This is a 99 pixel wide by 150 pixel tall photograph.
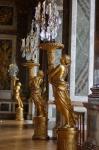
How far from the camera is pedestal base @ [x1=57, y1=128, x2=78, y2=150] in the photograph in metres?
8.20

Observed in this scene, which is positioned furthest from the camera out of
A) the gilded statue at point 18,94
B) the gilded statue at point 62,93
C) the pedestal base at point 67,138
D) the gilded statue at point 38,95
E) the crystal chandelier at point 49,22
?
the gilded statue at point 18,94

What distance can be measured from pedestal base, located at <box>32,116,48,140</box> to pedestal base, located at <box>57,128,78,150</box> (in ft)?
12.1

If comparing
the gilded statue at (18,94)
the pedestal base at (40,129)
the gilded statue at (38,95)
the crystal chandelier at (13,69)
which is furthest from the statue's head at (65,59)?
the crystal chandelier at (13,69)

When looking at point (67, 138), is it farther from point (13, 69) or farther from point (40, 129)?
point (13, 69)

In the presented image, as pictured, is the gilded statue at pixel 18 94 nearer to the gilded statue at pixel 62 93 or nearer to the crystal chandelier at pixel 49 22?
the crystal chandelier at pixel 49 22

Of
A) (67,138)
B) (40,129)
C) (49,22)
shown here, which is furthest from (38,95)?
(67,138)

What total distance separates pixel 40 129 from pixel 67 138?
4010 millimetres

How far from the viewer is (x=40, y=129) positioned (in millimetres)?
12203

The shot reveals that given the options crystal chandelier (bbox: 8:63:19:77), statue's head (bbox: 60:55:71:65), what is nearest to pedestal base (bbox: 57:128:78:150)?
statue's head (bbox: 60:55:71:65)

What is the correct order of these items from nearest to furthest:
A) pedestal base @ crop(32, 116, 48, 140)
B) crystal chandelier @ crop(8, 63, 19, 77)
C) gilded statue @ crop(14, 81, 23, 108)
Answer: pedestal base @ crop(32, 116, 48, 140), gilded statue @ crop(14, 81, 23, 108), crystal chandelier @ crop(8, 63, 19, 77)

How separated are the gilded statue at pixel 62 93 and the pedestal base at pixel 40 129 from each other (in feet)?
12.1

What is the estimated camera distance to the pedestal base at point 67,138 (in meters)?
8.20

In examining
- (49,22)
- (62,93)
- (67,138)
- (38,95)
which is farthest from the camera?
(38,95)

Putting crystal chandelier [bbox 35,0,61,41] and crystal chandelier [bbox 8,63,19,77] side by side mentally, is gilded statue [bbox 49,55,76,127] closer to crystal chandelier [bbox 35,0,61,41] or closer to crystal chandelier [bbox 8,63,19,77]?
crystal chandelier [bbox 35,0,61,41]
